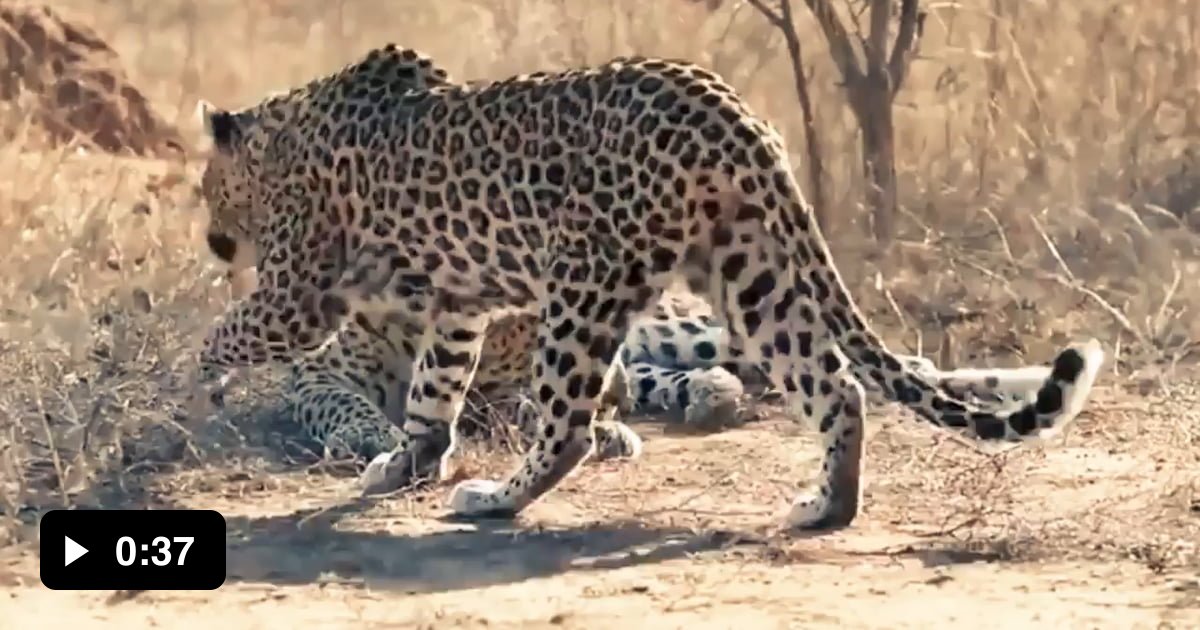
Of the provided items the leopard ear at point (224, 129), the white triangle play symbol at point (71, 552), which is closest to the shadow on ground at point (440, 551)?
the white triangle play symbol at point (71, 552)

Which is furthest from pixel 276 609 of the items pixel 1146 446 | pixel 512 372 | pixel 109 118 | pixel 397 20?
pixel 397 20

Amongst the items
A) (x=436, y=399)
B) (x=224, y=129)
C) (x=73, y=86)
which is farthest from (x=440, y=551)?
(x=73, y=86)

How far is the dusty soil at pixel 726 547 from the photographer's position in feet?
15.6

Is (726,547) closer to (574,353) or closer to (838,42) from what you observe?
(574,353)

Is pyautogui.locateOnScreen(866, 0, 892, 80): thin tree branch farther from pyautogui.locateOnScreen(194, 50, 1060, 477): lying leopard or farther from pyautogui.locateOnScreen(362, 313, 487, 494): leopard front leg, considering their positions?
pyautogui.locateOnScreen(362, 313, 487, 494): leopard front leg

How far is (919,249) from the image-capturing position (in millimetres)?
8133

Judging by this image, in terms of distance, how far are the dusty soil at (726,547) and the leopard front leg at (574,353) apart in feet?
0.58

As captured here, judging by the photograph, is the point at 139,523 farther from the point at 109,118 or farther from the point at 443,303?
the point at 109,118

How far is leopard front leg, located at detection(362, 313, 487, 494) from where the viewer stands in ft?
19.6

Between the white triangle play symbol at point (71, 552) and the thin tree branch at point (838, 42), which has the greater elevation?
the thin tree branch at point (838, 42)

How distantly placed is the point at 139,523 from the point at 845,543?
162 cm

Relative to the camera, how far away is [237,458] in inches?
246
